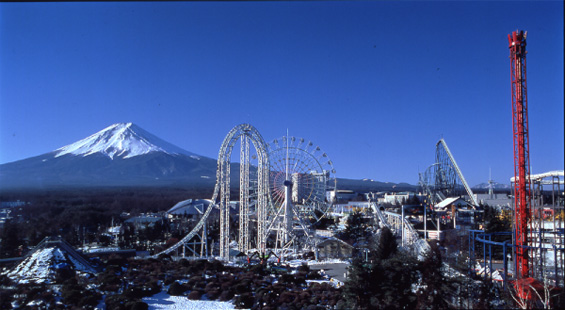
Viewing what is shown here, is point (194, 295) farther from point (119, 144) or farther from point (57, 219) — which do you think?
point (119, 144)

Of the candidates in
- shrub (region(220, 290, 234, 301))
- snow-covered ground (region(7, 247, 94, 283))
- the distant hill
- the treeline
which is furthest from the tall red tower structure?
the distant hill

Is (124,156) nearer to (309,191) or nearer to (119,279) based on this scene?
(309,191)

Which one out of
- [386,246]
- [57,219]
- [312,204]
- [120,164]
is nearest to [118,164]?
[120,164]

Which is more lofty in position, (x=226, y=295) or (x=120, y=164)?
(x=120, y=164)

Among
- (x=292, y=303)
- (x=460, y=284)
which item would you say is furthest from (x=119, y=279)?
(x=460, y=284)

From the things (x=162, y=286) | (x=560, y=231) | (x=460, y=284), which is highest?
(x=560, y=231)

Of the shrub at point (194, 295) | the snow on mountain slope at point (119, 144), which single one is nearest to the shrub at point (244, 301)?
the shrub at point (194, 295)
